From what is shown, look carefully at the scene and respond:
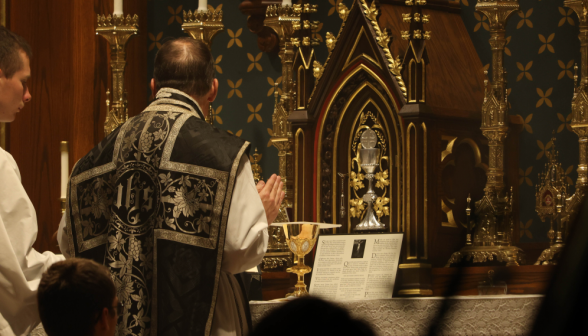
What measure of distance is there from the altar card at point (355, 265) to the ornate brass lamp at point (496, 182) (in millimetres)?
278

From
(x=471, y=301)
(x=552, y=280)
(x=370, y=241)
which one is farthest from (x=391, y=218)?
(x=552, y=280)

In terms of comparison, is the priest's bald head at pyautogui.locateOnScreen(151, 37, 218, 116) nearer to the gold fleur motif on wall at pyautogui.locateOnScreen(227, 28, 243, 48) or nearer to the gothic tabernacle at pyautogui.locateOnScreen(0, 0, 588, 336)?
the gothic tabernacle at pyautogui.locateOnScreen(0, 0, 588, 336)

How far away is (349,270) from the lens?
3.20 metres

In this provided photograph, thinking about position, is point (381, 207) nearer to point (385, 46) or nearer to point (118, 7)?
point (385, 46)

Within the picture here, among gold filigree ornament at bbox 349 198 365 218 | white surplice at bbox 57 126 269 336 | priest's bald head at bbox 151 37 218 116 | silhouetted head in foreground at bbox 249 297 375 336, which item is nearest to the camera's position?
silhouetted head in foreground at bbox 249 297 375 336

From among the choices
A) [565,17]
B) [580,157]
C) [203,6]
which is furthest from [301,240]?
[565,17]

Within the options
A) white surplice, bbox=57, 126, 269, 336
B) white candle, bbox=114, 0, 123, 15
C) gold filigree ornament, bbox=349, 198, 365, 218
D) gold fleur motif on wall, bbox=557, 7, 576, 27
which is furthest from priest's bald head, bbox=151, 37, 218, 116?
gold fleur motif on wall, bbox=557, 7, 576, 27

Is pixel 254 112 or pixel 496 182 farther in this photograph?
pixel 254 112

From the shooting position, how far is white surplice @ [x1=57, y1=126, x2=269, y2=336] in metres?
2.29

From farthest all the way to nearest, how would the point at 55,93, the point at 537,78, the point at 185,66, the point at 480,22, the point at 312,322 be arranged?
the point at 55,93 < the point at 480,22 < the point at 537,78 < the point at 185,66 < the point at 312,322

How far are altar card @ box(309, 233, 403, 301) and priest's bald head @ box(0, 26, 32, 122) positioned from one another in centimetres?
131

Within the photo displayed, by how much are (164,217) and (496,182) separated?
154cm

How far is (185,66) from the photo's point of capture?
8.21 ft

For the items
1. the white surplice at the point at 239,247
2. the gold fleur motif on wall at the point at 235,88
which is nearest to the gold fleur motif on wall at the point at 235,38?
the gold fleur motif on wall at the point at 235,88
